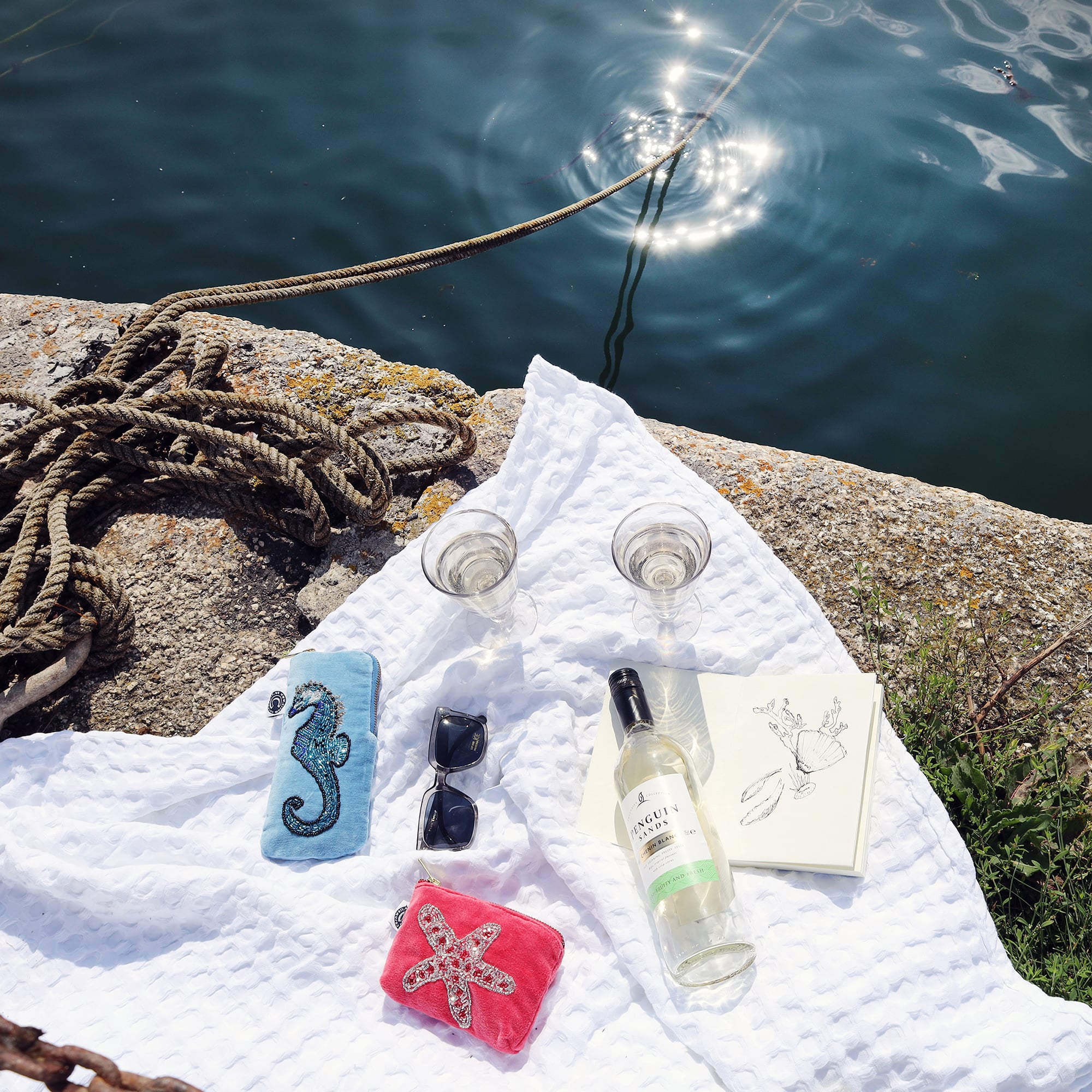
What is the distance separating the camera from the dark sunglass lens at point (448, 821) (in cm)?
166

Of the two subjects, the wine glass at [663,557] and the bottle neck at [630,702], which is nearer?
the bottle neck at [630,702]

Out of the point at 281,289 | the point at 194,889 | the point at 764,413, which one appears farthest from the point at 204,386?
the point at 764,413

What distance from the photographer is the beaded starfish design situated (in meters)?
1.47

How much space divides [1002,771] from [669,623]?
0.84 metres

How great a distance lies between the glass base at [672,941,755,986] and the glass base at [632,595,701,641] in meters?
0.67

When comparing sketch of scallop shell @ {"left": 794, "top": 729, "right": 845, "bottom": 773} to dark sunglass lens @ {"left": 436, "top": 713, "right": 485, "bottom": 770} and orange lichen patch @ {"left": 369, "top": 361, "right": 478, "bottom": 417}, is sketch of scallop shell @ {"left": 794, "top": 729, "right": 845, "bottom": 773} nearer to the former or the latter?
dark sunglass lens @ {"left": 436, "top": 713, "right": 485, "bottom": 770}

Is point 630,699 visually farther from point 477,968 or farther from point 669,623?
point 477,968

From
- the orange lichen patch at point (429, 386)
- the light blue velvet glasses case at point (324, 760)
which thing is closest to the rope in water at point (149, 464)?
the orange lichen patch at point (429, 386)

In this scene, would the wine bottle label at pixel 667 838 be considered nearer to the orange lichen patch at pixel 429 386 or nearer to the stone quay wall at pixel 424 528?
the stone quay wall at pixel 424 528

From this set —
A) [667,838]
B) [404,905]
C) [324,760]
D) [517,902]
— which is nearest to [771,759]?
[667,838]

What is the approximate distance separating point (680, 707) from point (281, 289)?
1.73 metres

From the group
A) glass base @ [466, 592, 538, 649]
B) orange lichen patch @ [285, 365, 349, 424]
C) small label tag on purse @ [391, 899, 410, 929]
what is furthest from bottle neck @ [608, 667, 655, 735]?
orange lichen patch @ [285, 365, 349, 424]

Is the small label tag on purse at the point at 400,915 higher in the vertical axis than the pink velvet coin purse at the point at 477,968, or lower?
lower

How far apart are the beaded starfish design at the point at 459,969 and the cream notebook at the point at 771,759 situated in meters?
0.31
